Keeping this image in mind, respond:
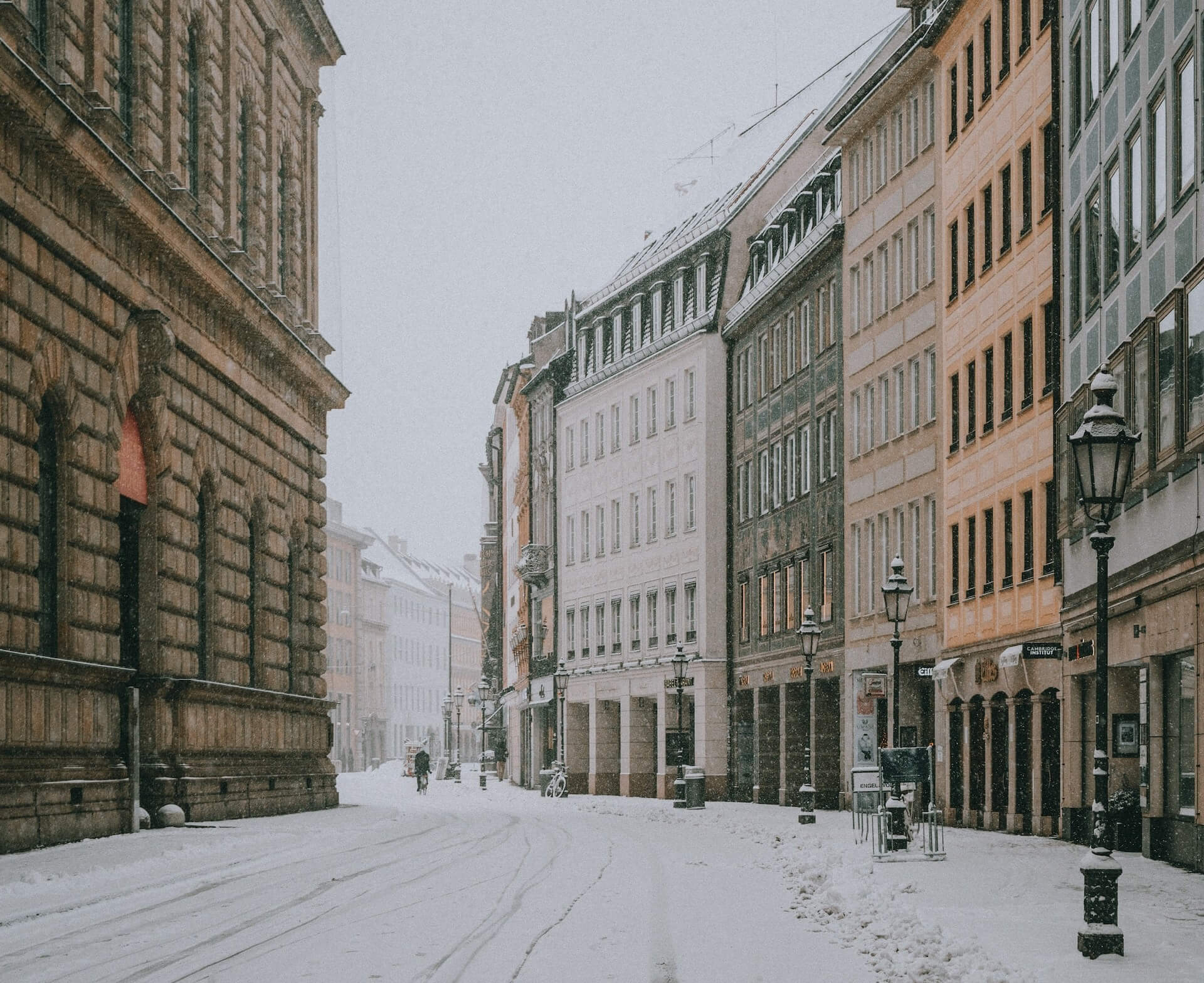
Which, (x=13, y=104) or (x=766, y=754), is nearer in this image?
(x=13, y=104)

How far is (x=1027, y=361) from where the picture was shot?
127 ft

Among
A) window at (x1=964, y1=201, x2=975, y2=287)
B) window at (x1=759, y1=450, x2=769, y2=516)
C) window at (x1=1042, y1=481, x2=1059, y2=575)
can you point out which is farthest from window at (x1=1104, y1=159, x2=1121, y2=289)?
window at (x1=759, y1=450, x2=769, y2=516)

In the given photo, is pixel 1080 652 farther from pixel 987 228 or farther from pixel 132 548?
pixel 132 548

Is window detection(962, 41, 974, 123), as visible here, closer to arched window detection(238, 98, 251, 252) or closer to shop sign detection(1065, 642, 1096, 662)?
shop sign detection(1065, 642, 1096, 662)

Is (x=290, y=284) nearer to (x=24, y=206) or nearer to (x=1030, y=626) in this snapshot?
(x=1030, y=626)

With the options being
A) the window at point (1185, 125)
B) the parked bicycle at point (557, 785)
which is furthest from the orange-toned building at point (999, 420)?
the parked bicycle at point (557, 785)

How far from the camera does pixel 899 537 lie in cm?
4812

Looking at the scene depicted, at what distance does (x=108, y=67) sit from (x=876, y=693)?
24.9 meters

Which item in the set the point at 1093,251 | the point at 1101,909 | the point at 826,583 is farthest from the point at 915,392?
the point at 1101,909

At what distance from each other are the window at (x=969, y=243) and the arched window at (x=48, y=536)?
72.2ft

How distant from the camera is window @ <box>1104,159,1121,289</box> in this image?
97.1ft

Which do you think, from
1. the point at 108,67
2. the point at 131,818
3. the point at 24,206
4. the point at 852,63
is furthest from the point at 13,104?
the point at 852,63

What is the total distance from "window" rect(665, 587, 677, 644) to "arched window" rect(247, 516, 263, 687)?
28.9 meters

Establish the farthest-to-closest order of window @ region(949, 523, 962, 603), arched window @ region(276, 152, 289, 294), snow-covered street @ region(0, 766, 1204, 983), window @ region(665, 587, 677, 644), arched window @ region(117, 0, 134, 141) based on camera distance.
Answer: window @ region(665, 587, 677, 644) → arched window @ region(276, 152, 289, 294) → window @ region(949, 523, 962, 603) → arched window @ region(117, 0, 134, 141) → snow-covered street @ region(0, 766, 1204, 983)
